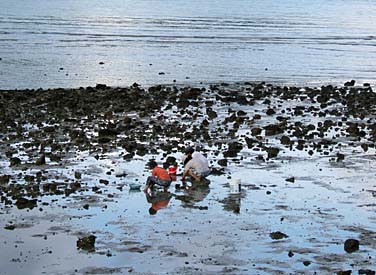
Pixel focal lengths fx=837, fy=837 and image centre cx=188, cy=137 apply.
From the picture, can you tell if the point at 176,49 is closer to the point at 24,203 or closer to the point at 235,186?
the point at 235,186

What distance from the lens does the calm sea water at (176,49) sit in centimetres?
5309

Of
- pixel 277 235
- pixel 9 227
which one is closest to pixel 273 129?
pixel 277 235

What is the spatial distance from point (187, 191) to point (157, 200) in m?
1.20

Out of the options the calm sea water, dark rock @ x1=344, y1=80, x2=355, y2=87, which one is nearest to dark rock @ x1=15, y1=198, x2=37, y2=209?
the calm sea water

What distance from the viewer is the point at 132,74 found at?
53500mm

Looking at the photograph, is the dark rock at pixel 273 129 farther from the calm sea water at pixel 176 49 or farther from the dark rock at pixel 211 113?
the calm sea water at pixel 176 49

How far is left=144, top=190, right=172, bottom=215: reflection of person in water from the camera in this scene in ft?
70.9

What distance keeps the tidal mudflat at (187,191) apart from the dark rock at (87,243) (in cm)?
3

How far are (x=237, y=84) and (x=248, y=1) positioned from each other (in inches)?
5812

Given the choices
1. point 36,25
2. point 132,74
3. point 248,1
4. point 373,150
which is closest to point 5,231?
point 373,150

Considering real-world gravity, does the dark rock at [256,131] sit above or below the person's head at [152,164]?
above

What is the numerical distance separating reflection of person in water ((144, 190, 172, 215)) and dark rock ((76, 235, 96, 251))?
2963 millimetres

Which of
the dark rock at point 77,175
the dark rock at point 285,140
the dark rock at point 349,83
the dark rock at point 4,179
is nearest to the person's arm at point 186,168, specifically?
the dark rock at point 77,175

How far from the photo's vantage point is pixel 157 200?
22.3 metres
